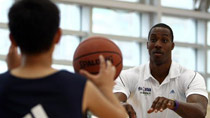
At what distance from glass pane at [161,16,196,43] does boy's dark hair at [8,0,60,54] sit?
745cm

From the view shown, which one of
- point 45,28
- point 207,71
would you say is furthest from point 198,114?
point 207,71

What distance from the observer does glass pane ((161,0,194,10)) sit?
9354 mm

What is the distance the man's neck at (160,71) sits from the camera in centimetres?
436

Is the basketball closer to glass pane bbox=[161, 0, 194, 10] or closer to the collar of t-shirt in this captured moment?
the collar of t-shirt

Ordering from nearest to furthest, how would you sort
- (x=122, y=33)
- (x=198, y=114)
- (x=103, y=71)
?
(x=103, y=71), (x=198, y=114), (x=122, y=33)

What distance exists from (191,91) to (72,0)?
4303 mm

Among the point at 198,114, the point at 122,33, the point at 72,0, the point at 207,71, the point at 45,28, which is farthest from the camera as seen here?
the point at 207,71

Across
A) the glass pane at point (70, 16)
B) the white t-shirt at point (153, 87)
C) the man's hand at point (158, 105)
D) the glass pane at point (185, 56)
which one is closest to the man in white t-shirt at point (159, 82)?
the white t-shirt at point (153, 87)

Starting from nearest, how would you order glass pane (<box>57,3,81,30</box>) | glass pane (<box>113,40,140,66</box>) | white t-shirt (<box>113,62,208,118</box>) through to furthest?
white t-shirt (<box>113,62,208,118</box>) < glass pane (<box>57,3,81,30</box>) < glass pane (<box>113,40,140,66</box>)

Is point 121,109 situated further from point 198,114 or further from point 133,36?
point 133,36

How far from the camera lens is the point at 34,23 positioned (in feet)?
5.94

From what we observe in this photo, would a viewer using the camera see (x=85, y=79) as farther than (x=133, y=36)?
No

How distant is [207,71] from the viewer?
9.54m

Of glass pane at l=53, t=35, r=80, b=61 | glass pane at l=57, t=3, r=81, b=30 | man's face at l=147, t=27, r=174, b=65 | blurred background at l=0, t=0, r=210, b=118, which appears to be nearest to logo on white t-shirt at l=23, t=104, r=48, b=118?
man's face at l=147, t=27, r=174, b=65
